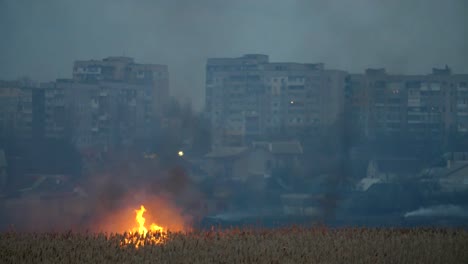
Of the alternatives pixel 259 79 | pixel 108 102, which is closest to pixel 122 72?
pixel 108 102

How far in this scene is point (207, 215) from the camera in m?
41.7

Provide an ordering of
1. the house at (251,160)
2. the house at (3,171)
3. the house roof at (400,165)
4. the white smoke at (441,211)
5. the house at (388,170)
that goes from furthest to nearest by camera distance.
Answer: the house roof at (400,165) → the house at (251,160) → the house at (388,170) → the house at (3,171) → the white smoke at (441,211)

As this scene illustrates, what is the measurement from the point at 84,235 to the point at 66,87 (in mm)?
44759

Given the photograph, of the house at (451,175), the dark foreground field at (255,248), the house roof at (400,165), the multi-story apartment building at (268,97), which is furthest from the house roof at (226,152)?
the dark foreground field at (255,248)

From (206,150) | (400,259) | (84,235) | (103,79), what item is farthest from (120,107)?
(400,259)

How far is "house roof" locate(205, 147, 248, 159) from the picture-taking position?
53194 mm

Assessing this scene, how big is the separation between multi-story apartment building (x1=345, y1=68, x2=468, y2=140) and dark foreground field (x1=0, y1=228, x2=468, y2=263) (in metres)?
42.2

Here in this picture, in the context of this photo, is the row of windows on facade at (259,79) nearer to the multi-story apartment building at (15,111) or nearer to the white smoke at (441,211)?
the multi-story apartment building at (15,111)

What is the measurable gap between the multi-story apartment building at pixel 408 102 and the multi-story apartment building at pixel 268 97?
195 cm

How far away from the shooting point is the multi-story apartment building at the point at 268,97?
63.1 metres

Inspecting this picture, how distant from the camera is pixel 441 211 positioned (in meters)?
43.9

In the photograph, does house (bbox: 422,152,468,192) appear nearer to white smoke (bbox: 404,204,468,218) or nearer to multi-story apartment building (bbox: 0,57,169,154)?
white smoke (bbox: 404,204,468,218)

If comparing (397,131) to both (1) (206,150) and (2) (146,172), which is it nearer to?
(1) (206,150)

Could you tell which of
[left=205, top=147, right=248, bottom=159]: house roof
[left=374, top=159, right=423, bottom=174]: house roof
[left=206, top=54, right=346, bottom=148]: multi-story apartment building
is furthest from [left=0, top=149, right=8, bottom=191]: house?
[left=374, top=159, right=423, bottom=174]: house roof
